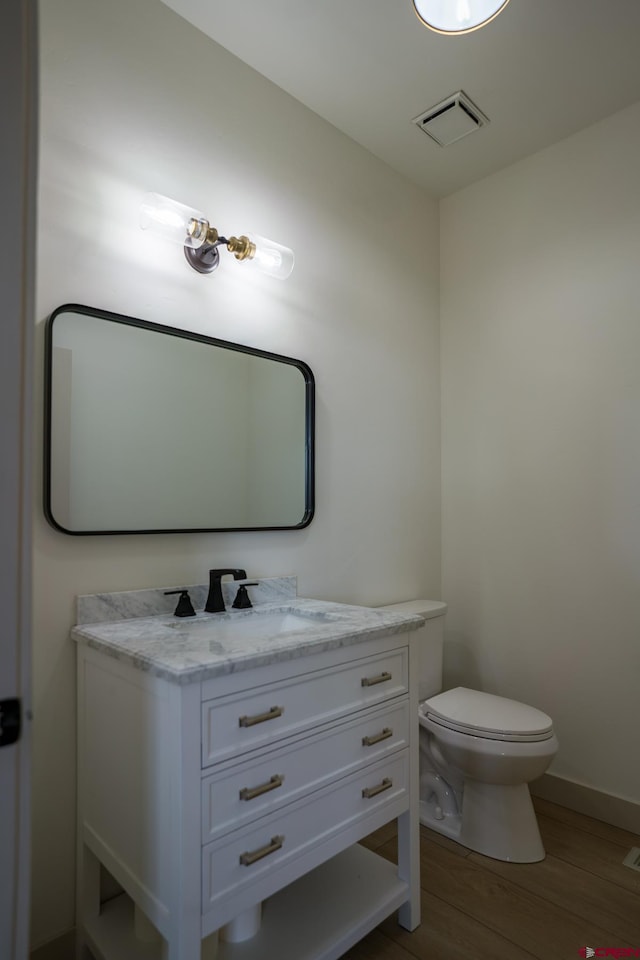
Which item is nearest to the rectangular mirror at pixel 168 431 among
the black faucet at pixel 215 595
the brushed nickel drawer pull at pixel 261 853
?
the black faucet at pixel 215 595

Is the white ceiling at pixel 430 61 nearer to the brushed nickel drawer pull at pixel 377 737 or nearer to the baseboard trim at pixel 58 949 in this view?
the brushed nickel drawer pull at pixel 377 737

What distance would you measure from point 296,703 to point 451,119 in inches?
88.7

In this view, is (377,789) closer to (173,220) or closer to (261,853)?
(261,853)

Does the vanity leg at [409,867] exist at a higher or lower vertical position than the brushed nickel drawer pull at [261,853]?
lower

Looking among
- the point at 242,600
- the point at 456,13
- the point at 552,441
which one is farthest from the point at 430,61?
the point at 242,600

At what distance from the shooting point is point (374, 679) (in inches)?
56.6

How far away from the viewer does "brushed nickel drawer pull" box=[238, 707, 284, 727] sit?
3.68 feet

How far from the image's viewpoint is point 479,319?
8.48 ft

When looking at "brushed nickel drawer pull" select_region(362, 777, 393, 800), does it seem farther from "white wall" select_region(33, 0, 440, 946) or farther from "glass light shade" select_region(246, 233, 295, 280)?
"glass light shade" select_region(246, 233, 295, 280)

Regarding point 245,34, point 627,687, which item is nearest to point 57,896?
point 627,687

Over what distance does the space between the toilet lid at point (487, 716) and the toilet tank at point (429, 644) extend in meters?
0.08

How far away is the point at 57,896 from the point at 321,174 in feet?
8.20

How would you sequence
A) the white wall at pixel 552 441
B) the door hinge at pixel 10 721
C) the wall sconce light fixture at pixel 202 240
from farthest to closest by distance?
the white wall at pixel 552 441 < the wall sconce light fixture at pixel 202 240 < the door hinge at pixel 10 721
